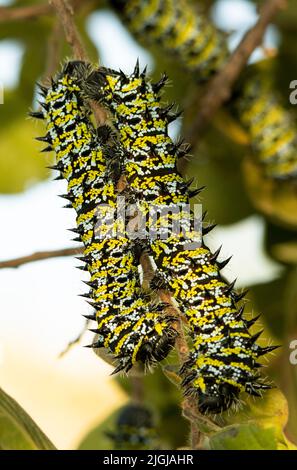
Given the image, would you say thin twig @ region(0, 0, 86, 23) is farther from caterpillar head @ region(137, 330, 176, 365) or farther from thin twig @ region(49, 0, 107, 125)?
caterpillar head @ region(137, 330, 176, 365)

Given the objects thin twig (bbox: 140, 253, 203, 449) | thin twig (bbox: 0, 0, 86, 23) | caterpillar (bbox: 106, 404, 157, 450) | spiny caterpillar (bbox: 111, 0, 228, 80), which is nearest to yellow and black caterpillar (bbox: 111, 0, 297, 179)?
spiny caterpillar (bbox: 111, 0, 228, 80)

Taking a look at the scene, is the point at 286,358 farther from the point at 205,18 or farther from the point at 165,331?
the point at 205,18

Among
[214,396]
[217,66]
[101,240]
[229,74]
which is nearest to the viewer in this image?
[214,396]

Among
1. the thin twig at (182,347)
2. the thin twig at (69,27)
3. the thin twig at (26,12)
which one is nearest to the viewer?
the thin twig at (182,347)

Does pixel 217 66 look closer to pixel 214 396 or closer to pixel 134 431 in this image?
pixel 134 431

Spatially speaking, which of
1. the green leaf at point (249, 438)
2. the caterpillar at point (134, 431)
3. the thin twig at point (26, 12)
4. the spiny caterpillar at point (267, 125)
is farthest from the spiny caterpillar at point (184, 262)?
the spiny caterpillar at point (267, 125)

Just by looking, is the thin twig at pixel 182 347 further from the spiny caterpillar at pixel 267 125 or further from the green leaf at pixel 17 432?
the spiny caterpillar at pixel 267 125

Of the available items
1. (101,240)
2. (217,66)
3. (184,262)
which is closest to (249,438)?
(184,262)
